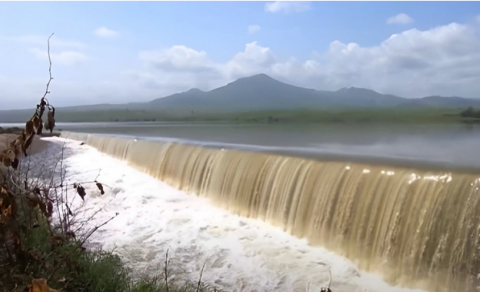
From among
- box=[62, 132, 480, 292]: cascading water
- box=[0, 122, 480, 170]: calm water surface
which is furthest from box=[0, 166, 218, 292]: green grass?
box=[0, 122, 480, 170]: calm water surface

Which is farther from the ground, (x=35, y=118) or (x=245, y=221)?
(x=35, y=118)

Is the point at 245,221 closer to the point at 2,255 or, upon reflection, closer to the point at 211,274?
the point at 211,274

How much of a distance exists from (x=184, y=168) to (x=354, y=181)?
5.69m

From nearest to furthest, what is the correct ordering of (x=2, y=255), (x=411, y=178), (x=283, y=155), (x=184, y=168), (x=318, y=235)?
(x=2, y=255) < (x=411, y=178) < (x=318, y=235) < (x=283, y=155) < (x=184, y=168)

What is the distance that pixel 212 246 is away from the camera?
7207 mm

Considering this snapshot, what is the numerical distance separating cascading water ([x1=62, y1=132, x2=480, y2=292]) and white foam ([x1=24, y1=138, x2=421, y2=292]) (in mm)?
267

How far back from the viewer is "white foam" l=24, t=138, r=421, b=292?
586 cm

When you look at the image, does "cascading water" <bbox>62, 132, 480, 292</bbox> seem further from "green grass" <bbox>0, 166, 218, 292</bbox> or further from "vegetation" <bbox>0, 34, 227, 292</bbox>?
"vegetation" <bbox>0, 34, 227, 292</bbox>

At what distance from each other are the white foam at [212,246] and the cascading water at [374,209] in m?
0.27

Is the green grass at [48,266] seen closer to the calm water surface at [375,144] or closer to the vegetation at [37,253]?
the vegetation at [37,253]

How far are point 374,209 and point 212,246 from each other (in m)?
2.62

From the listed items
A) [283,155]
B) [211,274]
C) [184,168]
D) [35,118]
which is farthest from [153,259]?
[184,168]

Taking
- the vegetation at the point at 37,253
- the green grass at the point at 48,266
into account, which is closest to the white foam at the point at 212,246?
the green grass at the point at 48,266

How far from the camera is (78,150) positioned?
60.5ft
